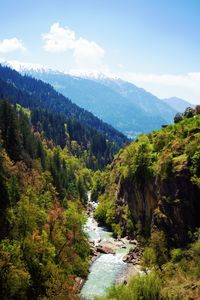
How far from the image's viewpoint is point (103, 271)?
327ft

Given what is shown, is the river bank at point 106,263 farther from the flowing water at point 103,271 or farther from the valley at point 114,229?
the valley at point 114,229

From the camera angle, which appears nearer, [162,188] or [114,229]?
[162,188]

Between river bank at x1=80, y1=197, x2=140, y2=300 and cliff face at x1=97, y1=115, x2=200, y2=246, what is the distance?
538 cm

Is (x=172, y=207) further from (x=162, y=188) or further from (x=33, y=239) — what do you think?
(x=33, y=239)

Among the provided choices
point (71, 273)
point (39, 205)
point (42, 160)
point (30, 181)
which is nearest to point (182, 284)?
point (71, 273)

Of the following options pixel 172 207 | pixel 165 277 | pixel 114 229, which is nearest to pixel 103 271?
pixel 172 207

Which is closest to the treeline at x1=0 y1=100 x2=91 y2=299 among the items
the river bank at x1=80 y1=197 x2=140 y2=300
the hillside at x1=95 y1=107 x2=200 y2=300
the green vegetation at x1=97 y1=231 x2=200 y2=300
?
the river bank at x1=80 y1=197 x2=140 y2=300

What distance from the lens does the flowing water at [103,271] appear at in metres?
86.8

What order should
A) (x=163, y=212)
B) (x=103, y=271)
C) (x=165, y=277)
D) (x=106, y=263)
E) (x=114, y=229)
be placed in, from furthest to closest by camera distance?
1. (x=114, y=229)
2. (x=106, y=263)
3. (x=163, y=212)
4. (x=103, y=271)
5. (x=165, y=277)

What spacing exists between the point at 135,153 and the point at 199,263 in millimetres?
60160

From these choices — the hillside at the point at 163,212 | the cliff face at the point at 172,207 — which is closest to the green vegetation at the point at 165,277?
the hillside at the point at 163,212

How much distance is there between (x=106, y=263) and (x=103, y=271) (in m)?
6.98

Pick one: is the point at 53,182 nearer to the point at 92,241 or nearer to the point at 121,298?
the point at 92,241

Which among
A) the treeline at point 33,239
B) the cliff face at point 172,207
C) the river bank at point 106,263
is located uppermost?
the cliff face at point 172,207
